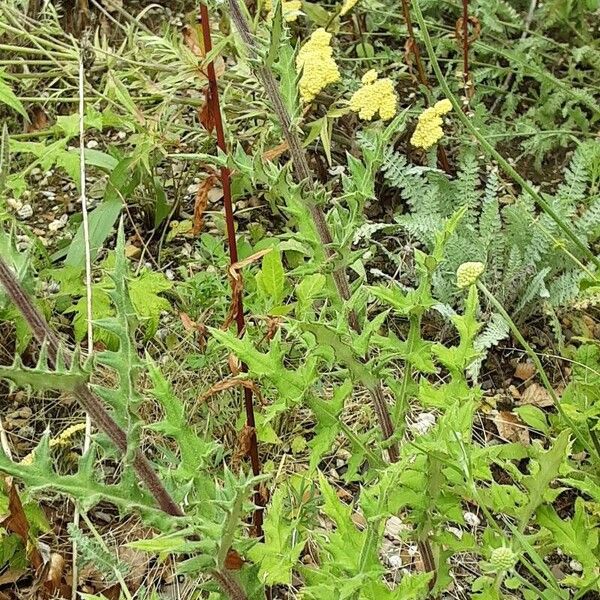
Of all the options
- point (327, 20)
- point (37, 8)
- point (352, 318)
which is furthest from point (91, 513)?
point (37, 8)

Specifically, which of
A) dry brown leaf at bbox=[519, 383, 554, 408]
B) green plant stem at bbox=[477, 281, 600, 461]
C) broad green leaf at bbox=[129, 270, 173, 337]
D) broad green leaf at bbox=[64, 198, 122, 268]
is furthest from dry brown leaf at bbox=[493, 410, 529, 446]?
broad green leaf at bbox=[64, 198, 122, 268]

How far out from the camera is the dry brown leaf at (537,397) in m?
2.01

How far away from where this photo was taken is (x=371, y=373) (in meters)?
1.37

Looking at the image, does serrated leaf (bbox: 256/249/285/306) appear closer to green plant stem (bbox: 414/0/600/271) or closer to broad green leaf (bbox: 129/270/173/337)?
broad green leaf (bbox: 129/270/173/337)

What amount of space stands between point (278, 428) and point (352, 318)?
58 cm

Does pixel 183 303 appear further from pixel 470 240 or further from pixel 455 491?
pixel 455 491

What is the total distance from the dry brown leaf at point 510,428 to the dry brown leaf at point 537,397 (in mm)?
68

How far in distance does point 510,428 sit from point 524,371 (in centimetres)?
17

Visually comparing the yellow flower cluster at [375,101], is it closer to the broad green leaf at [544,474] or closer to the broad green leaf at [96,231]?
the broad green leaf at [96,231]

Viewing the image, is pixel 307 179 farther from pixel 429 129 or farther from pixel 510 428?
pixel 510 428

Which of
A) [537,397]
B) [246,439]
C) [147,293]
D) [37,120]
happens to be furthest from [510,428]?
[37,120]

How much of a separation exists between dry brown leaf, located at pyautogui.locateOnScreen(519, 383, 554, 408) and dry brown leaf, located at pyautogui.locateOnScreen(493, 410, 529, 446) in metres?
0.07

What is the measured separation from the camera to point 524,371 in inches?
81.7

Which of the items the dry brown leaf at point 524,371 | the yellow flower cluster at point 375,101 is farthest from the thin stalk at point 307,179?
the dry brown leaf at point 524,371
